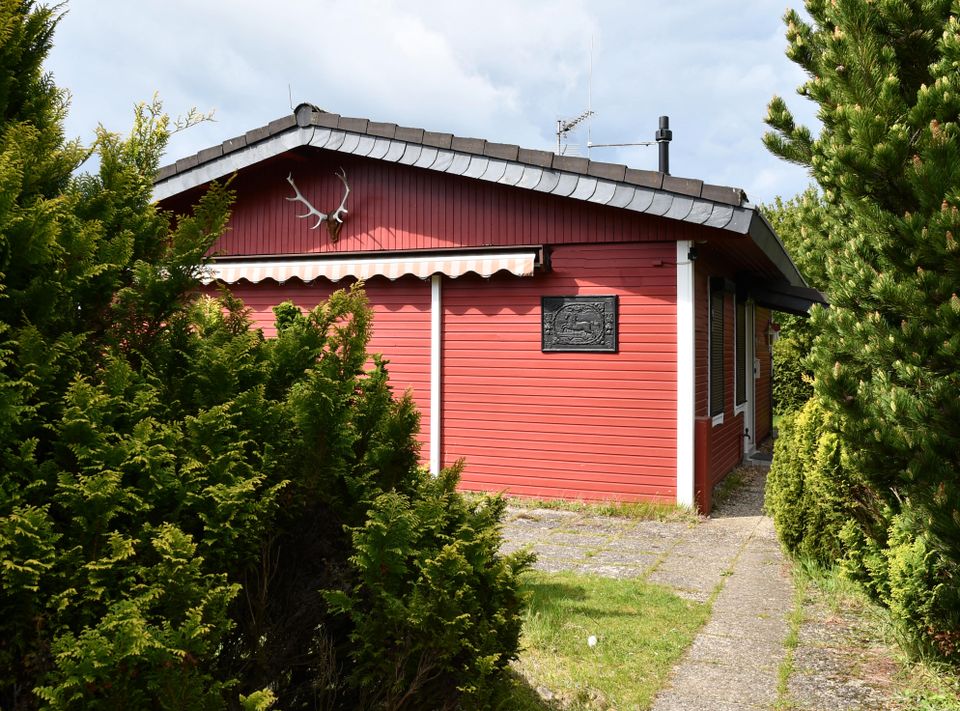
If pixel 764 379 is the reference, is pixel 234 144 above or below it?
above

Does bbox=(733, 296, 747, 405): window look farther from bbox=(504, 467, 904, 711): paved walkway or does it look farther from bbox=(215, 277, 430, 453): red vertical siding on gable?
bbox=(215, 277, 430, 453): red vertical siding on gable

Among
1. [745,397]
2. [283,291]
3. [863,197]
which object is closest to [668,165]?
[745,397]

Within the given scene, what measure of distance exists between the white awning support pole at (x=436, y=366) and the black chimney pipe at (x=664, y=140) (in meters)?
5.97

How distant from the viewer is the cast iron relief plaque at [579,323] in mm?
9031

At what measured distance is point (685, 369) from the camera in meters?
8.68

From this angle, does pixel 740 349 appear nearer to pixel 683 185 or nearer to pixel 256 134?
pixel 683 185

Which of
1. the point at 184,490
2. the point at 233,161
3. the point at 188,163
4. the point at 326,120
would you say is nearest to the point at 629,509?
the point at 326,120

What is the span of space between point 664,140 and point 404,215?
5883mm

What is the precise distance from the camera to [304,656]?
7.96 feet

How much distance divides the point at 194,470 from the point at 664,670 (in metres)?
3.26

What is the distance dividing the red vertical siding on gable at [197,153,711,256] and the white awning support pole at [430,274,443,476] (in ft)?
2.00

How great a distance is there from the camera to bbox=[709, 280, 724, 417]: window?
10.2 metres

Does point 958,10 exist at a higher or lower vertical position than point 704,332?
higher

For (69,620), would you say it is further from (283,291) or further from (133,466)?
(283,291)
